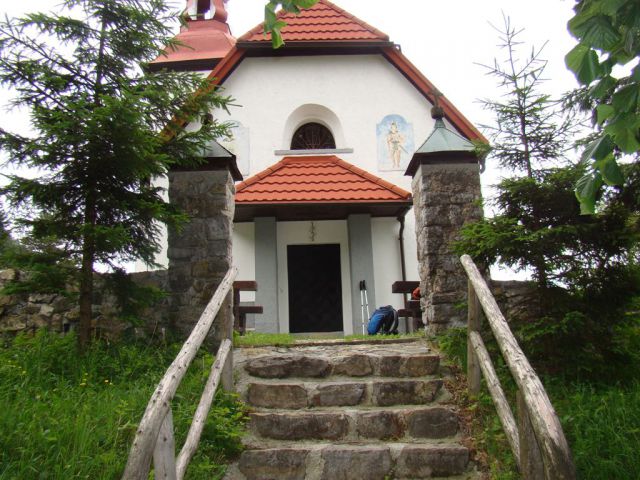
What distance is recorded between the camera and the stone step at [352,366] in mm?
4832

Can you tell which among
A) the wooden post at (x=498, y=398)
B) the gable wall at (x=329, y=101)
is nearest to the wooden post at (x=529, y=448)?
the wooden post at (x=498, y=398)

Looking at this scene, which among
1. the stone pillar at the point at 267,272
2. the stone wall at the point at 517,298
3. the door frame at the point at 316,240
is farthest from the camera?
the door frame at the point at 316,240

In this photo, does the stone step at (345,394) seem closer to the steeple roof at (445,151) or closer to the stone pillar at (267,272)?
the steeple roof at (445,151)

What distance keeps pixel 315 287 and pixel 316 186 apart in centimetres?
185

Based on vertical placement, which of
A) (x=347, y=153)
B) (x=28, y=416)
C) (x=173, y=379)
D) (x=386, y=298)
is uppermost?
(x=347, y=153)

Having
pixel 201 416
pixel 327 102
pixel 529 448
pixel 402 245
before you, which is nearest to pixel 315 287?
pixel 402 245

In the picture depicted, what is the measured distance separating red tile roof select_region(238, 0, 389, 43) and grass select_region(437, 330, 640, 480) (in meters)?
8.14

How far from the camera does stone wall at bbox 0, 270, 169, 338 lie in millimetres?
5469

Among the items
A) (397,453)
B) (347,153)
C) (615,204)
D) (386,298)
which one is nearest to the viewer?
(397,453)

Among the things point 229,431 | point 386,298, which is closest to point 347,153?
point 386,298

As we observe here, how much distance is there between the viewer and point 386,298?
9.94 m

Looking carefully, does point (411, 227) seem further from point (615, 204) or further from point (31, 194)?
point (31, 194)

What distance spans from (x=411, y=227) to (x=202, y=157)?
5.36 metres

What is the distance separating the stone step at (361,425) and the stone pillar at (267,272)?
5.04m
